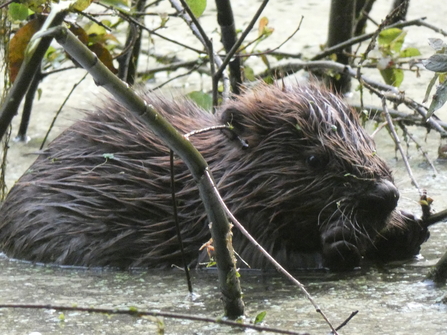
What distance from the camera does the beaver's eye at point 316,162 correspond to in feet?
12.1

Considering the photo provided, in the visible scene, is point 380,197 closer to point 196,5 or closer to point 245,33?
point 245,33

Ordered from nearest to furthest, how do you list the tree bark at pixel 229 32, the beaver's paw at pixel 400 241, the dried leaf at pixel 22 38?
the dried leaf at pixel 22 38 < the beaver's paw at pixel 400 241 < the tree bark at pixel 229 32

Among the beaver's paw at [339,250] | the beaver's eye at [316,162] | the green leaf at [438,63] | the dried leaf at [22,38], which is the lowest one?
the beaver's paw at [339,250]

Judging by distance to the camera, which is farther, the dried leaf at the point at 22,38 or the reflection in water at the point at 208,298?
the dried leaf at the point at 22,38

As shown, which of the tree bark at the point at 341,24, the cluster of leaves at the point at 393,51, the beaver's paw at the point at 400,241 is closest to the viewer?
the beaver's paw at the point at 400,241

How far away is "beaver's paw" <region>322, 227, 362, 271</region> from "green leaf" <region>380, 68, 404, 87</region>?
1.86 m

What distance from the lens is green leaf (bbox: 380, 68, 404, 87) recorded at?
518 cm

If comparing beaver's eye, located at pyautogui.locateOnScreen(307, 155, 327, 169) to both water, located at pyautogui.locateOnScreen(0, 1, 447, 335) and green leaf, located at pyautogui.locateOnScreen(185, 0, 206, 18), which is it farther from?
green leaf, located at pyautogui.locateOnScreen(185, 0, 206, 18)

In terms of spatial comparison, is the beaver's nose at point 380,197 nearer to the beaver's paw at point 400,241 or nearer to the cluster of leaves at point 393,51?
the beaver's paw at point 400,241

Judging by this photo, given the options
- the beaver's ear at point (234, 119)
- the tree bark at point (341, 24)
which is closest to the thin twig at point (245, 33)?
the beaver's ear at point (234, 119)

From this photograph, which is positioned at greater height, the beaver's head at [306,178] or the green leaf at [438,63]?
the green leaf at [438,63]

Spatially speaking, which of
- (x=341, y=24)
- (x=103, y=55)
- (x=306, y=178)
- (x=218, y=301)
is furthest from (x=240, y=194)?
(x=341, y=24)

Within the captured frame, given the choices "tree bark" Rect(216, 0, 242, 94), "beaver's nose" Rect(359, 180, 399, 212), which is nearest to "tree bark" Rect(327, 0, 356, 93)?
"tree bark" Rect(216, 0, 242, 94)

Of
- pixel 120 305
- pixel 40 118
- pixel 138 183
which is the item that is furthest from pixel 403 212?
pixel 40 118
